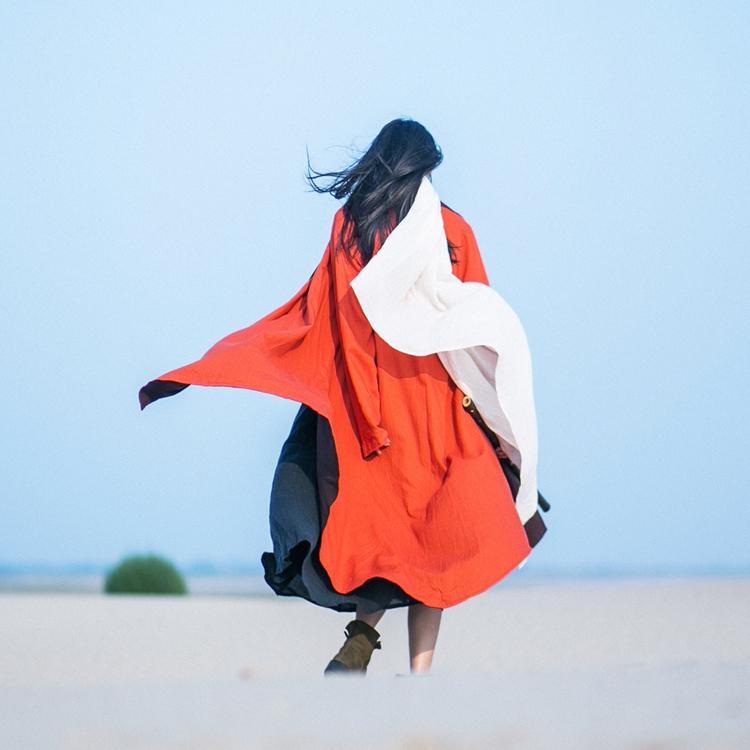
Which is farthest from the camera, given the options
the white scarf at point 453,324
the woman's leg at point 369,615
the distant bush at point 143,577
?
the distant bush at point 143,577

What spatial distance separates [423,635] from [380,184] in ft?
4.32

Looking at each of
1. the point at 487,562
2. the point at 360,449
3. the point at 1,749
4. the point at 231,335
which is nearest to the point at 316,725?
the point at 1,749

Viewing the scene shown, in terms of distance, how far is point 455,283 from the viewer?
373 cm

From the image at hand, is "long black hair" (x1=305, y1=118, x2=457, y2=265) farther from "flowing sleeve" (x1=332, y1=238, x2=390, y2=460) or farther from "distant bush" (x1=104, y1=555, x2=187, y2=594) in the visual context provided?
"distant bush" (x1=104, y1=555, x2=187, y2=594)

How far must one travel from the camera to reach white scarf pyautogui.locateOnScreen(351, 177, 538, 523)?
11.7 ft

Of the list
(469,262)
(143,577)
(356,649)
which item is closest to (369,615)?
(356,649)

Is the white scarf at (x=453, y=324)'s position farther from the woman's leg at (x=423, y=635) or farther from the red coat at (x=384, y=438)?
the woman's leg at (x=423, y=635)

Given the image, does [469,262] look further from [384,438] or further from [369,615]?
[369,615]

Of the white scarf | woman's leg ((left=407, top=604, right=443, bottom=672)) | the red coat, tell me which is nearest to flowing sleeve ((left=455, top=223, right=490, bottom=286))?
the red coat

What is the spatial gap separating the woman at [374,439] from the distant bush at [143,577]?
323 inches

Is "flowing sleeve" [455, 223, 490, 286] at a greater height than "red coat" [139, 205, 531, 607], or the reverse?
"flowing sleeve" [455, 223, 490, 286]

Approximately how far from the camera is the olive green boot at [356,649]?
327 centimetres

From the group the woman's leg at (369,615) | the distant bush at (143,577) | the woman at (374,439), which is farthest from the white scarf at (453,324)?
the distant bush at (143,577)

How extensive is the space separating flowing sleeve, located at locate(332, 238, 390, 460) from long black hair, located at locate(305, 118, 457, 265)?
67 mm
